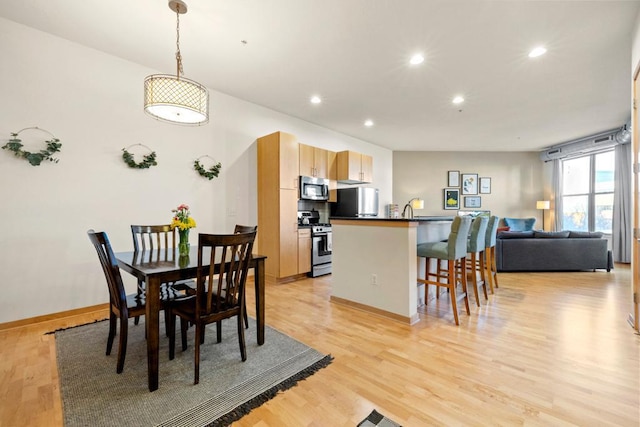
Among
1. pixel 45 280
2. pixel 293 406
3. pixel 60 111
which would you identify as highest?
pixel 60 111

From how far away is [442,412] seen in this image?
153 cm

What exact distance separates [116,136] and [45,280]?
1643 mm

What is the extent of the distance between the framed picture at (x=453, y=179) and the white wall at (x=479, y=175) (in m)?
0.11

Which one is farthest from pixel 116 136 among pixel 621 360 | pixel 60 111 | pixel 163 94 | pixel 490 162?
pixel 490 162

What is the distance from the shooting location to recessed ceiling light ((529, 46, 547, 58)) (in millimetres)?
2879

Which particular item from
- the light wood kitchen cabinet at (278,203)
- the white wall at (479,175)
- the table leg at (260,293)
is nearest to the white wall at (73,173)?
the light wood kitchen cabinet at (278,203)

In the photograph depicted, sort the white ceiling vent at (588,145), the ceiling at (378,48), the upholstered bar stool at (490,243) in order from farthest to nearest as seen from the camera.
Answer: the white ceiling vent at (588,145)
the upholstered bar stool at (490,243)
the ceiling at (378,48)

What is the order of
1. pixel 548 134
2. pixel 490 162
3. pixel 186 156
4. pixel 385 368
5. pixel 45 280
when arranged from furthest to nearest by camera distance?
pixel 490 162 → pixel 548 134 → pixel 186 156 → pixel 45 280 → pixel 385 368

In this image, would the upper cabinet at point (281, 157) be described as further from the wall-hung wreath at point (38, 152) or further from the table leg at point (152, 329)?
the table leg at point (152, 329)

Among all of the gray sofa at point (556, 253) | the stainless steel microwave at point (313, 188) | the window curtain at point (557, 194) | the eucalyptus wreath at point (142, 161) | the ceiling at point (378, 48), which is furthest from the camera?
the window curtain at point (557, 194)

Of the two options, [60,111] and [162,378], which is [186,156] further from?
[162,378]

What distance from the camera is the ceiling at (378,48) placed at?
7.77 ft

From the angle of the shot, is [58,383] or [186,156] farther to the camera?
[186,156]

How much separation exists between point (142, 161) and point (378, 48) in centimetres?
298
